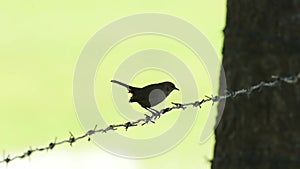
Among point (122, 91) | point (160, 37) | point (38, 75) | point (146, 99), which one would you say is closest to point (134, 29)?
point (160, 37)

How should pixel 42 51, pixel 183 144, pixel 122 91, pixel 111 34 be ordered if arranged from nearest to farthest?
1. pixel 122 91
2. pixel 183 144
3. pixel 111 34
4. pixel 42 51

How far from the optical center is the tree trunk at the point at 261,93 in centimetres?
338

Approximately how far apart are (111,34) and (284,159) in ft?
17.7

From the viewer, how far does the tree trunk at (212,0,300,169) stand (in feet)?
11.1

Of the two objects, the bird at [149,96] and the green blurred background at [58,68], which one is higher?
the green blurred background at [58,68]

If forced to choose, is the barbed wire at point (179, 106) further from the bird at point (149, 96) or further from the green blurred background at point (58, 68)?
the green blurred background at point (58, 68)

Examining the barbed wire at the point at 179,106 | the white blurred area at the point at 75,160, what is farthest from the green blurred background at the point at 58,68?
the barbed wire at the point at 179,106

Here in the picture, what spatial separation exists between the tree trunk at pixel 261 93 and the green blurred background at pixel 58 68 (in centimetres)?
357

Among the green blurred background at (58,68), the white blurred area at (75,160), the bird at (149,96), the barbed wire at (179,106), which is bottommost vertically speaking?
the barbed wire at (179,106)

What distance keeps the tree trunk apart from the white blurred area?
4.22m

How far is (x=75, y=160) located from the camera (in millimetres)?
7906

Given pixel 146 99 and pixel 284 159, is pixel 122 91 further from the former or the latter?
pixel 284 159

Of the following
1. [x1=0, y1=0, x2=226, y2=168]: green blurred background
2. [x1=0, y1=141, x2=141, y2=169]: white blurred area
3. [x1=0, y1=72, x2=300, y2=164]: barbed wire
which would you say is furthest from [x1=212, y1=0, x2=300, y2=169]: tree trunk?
[x1=0, y1=141, x2=141, y2=169]: white blurred area

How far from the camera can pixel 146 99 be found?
11.6 ft
